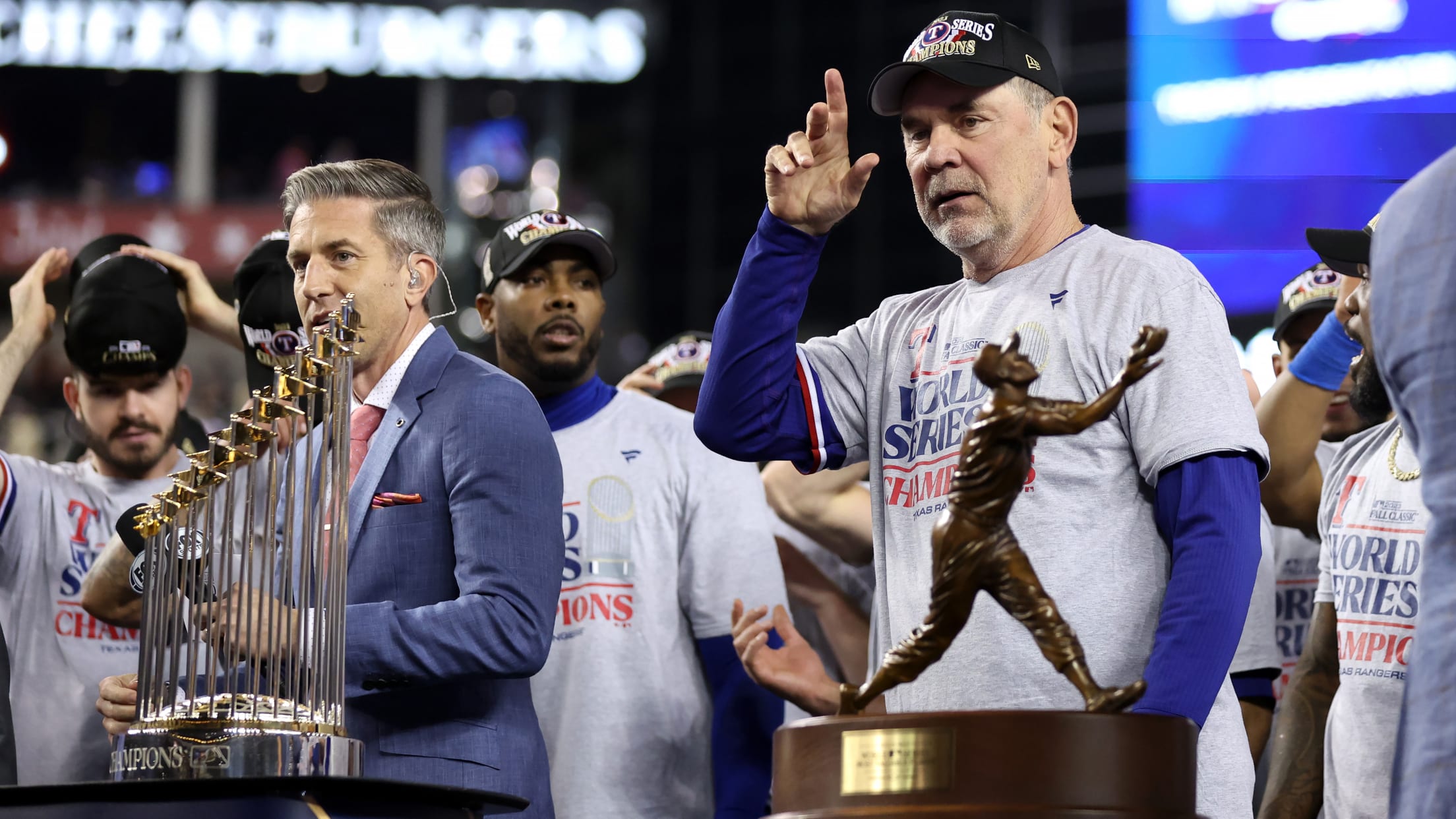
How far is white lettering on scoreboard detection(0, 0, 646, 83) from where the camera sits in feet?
50.5

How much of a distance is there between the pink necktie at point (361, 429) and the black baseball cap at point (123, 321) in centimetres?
150

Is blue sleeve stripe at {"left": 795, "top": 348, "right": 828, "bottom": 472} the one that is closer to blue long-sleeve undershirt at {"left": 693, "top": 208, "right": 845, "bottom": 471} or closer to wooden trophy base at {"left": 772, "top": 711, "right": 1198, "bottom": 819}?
blue long-sleeve undershirt at {"left": 693, "top": 208, "right": 845, "bottom": 471}

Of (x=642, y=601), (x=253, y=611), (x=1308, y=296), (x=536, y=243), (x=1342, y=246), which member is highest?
(x=536, y=243)

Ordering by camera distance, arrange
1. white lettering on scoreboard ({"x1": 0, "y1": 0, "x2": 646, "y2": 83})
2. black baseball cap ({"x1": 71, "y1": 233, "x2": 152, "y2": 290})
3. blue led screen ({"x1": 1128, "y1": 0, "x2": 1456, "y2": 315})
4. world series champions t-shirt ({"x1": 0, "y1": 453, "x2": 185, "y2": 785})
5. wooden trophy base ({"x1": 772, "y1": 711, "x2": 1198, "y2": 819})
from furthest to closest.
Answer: white lettering on scoreboard ({"x1": 0, "y1": 0, "x2": 646, "y2": 83})
blue led screen ({"x1": 1128, "y1": 0, "x2": 1456, "y2": 315})
black baseball cap ({"x1": 71, "y1": 233, "x2": 152, "y2": 290})
world series champions t-shirt ({"x1": 0, "y1": 453, "x2": 185, "y2": 785})
wooden trophy base ({"x1": 772, "y1": 711, "x2": 1198, "y2": 819})

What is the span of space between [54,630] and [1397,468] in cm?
308

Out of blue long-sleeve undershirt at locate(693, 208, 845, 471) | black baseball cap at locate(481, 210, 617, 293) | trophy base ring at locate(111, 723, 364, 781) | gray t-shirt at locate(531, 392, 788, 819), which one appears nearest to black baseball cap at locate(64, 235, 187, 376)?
black baseball cap at locate(481, 210, 617, 293)

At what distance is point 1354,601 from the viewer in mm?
2986

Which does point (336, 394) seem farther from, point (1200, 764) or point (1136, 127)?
point (1136, 127)

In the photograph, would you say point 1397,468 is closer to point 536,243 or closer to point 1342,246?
point 1342,246

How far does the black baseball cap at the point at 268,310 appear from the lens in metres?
3.75

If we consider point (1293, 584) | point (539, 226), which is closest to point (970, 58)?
point (539, 226)

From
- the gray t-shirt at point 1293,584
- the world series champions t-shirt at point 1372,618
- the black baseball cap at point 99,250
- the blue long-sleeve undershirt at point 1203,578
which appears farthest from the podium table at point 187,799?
the gray t-shirt at point 1293,584

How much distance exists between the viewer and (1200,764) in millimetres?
2174

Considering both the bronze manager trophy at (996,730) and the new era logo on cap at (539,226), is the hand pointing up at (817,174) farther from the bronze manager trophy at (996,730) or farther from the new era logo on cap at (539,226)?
the new era logo on cap at (539,226)
